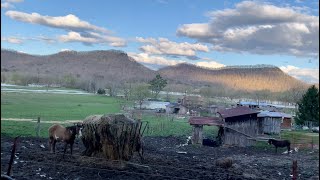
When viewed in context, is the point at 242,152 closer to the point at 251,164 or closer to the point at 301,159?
the point at 301,159

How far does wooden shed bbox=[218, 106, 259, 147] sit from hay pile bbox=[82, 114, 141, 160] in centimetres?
1599

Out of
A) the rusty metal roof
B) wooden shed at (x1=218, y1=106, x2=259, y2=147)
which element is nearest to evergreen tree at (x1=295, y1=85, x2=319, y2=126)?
wooden shed at (x1=218, y1=106, x2=259, y2=147)

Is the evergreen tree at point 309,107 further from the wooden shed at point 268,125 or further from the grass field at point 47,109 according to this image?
the grass field at point 47,109

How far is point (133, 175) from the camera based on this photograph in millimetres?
13555

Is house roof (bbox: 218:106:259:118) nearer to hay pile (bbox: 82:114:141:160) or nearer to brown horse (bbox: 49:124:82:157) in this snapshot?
hay pile (bbox: 82:114:141:160)

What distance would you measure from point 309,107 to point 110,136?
3155 cm

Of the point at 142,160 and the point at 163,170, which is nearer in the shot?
the point at 163,170

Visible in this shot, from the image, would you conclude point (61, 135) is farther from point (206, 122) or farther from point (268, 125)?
point (268, 125)

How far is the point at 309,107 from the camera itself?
41750 mm

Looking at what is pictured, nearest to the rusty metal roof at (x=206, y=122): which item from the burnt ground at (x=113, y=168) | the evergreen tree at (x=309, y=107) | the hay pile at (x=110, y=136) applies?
the burnt ground at (x=113, y=168)

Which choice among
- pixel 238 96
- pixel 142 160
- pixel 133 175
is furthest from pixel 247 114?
pixel 238 96

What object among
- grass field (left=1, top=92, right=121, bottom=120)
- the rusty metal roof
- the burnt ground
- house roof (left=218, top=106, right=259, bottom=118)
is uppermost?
house roof (left=218, top=106, right=259, bottom=118)

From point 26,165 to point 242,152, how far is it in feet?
55.2

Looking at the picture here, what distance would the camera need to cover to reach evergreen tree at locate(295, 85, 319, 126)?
40.0m
